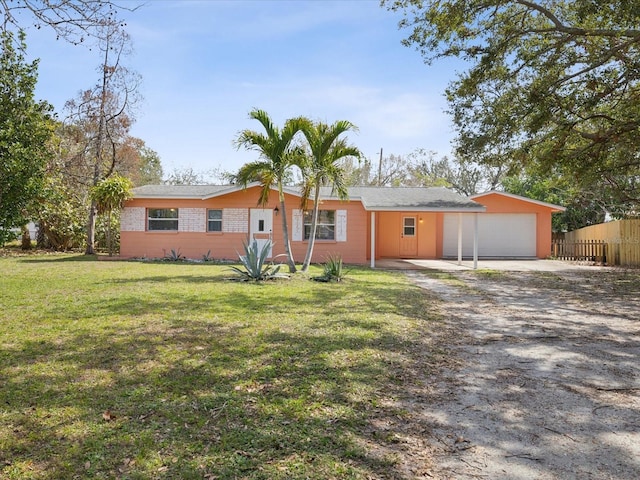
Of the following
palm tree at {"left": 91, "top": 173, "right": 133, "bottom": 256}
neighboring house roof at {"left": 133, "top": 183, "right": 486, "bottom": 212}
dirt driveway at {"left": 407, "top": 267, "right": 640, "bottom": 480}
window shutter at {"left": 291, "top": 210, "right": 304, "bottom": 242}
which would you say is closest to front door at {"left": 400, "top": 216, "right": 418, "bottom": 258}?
neighboring house roof at {"left": 133, "top": 183, "right": 486, "bottom": 212}

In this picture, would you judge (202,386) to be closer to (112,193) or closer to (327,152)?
(327,152)

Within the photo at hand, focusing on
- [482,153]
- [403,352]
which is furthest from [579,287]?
[403,352]

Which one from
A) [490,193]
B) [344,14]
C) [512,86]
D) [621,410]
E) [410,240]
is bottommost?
[621,410]

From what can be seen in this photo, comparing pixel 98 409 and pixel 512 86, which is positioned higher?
pixel 512 86

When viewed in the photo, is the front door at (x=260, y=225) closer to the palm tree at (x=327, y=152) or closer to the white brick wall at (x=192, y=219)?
the white brick wall at (x=192, y=219)

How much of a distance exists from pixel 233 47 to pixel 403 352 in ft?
38.2

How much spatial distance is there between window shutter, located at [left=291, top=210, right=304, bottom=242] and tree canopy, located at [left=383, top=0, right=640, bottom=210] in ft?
24.6

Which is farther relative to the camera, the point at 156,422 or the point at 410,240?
the point at 410,240

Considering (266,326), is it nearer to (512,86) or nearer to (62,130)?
(512,86)

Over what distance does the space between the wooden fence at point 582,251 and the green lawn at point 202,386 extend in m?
15.8

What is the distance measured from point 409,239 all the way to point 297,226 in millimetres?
6448

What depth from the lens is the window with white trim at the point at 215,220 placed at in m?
18.6

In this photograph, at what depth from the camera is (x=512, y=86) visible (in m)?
12.3

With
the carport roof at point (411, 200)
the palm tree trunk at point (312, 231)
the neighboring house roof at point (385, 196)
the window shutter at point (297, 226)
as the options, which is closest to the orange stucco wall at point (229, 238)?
the window shutter at point (297, 226)
